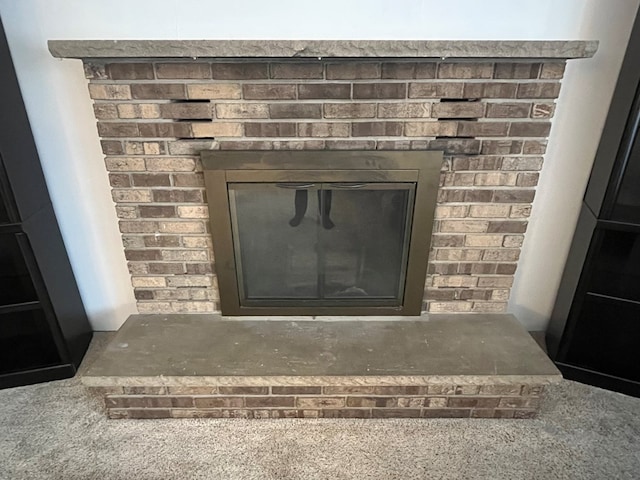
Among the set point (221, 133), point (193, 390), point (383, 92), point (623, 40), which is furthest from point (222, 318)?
point (623, 40)

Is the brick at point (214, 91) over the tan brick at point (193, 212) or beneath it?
over

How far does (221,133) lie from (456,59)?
0.87 metres

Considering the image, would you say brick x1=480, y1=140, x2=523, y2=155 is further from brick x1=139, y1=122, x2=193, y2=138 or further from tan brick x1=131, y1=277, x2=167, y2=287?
tan brick x1=131, y1=277, x2=167, y2=287

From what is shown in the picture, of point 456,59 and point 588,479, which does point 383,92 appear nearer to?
point 456,59

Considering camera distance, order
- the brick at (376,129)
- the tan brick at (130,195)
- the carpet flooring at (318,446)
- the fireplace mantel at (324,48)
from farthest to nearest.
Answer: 1. the tan brick at (130,195)
2. the brick at (376,129)
3. the carpet flooring at (318,446)
4. the fireplace mantel at (324,48)

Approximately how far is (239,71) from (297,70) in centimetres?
20

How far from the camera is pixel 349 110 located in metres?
1.51

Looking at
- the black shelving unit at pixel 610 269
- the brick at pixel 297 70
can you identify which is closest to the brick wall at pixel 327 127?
the brick at pixel 297 70

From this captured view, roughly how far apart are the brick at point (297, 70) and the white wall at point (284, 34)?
134 mm

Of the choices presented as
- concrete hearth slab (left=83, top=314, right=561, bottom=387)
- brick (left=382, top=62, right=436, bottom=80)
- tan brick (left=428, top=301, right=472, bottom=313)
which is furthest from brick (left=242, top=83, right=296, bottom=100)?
tan brick (left=428, top=301, right=472, bottom=313)

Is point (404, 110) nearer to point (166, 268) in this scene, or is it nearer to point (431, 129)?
point (431, 129)

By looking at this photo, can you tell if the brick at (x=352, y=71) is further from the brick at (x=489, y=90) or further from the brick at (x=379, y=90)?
the brick at (x=489, y=90)

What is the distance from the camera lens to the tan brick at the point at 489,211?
1.67 meters

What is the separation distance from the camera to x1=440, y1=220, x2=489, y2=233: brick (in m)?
1.70
